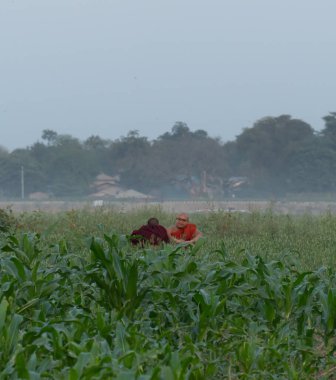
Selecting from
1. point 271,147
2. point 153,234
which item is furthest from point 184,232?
point 271,147

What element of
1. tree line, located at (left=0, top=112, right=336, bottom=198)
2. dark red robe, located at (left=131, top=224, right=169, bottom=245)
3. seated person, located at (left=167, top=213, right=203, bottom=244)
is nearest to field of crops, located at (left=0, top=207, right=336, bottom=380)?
dark red robe, located at (left=131, top=224, right=169, bottom=245)

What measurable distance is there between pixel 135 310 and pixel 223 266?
771mm

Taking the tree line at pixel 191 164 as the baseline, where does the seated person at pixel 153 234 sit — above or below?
below

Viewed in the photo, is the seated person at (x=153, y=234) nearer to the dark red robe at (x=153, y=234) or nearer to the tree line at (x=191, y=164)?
the dark red robe at (x=153, y=234)

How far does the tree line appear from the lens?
218ft

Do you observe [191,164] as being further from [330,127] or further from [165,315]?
[165,315]

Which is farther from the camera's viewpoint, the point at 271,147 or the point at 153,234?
the point at 271,147

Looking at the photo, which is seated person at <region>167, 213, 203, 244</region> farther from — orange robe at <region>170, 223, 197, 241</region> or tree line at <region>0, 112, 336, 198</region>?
tree line at <region>0, 112, 336, 198</region>

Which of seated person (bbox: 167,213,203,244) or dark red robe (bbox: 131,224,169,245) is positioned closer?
dark red robe (bbox: 131,224,169,245)

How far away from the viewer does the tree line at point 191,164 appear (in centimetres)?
6650

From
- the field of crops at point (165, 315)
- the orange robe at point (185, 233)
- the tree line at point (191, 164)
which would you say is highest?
the tree line at point (191, 164)

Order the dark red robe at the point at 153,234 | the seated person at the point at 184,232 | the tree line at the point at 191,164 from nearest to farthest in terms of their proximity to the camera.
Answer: the dark red robe at the point at 153,234 < the seated person at the point at 184,232 < the tree line at the point at 191,164

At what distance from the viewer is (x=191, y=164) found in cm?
7062

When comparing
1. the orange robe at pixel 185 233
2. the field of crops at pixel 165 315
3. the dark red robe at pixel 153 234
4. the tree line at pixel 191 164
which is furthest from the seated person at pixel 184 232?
the tree line at pixel 191 164
